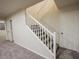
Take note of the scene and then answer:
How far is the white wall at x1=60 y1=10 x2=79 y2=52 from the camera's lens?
3.94 metres

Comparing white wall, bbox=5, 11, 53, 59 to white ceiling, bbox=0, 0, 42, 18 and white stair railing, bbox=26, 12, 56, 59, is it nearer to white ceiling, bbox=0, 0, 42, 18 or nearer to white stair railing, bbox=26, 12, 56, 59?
white stair railing, bbox=26, 12, 56, 59

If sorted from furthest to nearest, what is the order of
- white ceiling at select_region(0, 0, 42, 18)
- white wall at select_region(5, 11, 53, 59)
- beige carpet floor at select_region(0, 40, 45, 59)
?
white wall at select_region(5, 11, 53, 59), beige carpet floor at select_region(0, 40, 45, 59), white ceiling at select_region(0, 0, 42, 18)

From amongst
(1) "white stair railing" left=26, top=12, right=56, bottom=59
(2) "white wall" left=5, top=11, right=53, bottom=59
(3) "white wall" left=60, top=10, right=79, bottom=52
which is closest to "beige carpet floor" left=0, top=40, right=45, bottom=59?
(2) "white wall" left=5, top=11, right=53, bottom=59

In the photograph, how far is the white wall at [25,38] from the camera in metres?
3.47

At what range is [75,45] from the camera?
13.2 feet

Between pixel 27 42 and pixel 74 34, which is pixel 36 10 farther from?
pixel 74 34

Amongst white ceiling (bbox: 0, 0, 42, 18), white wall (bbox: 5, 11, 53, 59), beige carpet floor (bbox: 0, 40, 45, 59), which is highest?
white ceiling (bbox: 0, 0, 42, 18)

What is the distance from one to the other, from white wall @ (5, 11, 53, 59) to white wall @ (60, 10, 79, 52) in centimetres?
164

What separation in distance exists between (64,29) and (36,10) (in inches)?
99.1

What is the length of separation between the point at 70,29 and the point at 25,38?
2454mm

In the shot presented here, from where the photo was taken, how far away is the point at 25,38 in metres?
4.48

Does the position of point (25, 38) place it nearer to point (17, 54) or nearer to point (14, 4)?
point (17, 54)

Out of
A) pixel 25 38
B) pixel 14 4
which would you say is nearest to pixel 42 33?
pixel 25 38

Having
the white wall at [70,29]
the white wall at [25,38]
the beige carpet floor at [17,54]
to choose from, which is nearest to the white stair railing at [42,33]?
the white wall at [25,38]
